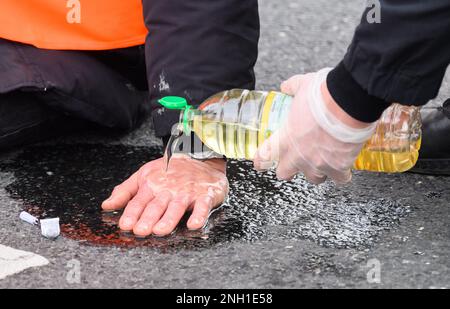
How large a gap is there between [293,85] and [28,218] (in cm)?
80

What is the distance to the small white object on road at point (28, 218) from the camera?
92.7 inches

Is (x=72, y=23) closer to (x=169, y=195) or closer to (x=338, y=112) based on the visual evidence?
(x=169, y=195)

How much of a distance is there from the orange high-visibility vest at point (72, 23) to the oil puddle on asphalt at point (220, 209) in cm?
36

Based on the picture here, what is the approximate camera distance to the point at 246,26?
2.53 m

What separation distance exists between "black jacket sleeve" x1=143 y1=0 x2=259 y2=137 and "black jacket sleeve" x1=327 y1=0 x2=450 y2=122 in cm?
62

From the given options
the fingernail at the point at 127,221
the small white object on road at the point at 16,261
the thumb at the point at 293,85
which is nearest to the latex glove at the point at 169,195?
the fingernail at the point at 127,221

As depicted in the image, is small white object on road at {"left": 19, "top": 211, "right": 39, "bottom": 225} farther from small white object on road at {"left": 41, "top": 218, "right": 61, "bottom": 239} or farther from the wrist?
the wrist

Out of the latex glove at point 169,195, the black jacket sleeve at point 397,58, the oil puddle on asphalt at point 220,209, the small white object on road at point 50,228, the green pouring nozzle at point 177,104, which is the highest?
the black jacket sleeve at point 397,58

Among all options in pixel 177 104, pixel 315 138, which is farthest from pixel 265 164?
pixel 177 104

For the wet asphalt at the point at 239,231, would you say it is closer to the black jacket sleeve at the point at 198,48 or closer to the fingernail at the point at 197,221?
the fingernail at the point at 197,221

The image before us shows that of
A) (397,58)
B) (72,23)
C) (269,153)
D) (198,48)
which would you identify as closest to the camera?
(397,58)

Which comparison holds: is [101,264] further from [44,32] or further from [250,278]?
[44,32]

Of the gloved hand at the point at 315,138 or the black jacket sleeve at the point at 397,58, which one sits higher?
the black jacket sleeve at the point at 397,58

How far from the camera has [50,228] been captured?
228cm
